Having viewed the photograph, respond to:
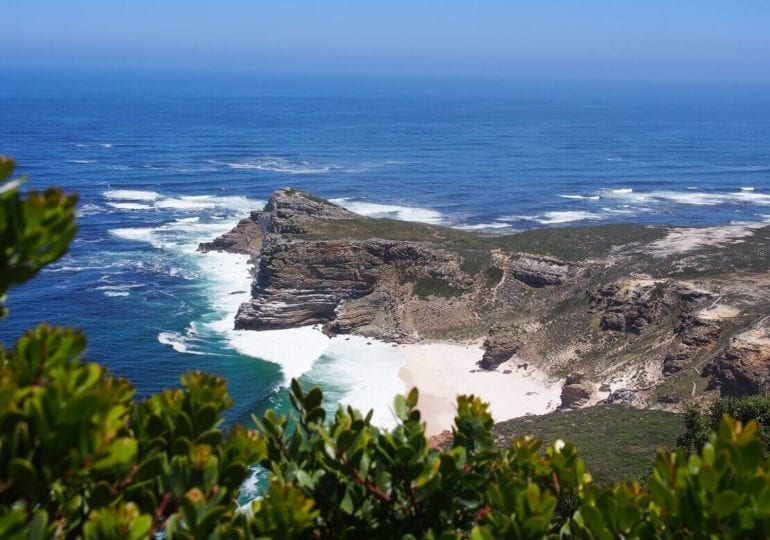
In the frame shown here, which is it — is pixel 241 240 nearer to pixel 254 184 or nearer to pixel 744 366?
pixel 254 184

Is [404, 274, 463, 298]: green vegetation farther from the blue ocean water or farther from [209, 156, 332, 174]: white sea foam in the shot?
[209, 156, 332, 174]: white sea foam

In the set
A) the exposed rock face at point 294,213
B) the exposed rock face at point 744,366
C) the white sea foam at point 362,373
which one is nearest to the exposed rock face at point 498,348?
the white sea foam at point 362,373

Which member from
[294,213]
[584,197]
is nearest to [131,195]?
[294,213]

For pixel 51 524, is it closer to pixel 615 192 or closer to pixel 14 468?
pixel 14 468

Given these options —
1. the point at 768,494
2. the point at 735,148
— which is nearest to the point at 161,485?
the point at 768,494

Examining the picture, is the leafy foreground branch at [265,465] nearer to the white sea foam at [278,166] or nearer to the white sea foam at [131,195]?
the white sea foam at [131,195]

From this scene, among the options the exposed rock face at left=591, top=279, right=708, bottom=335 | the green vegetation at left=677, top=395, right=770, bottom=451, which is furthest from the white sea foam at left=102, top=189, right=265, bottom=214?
the green vegetation at left=677, top=395, right=770, bottom=451

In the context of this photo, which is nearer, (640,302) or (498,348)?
(640,302)
